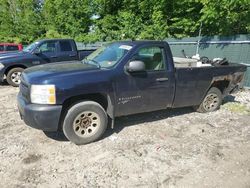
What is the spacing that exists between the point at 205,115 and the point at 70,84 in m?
3.60

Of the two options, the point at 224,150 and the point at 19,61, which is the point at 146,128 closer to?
the point at 224,150

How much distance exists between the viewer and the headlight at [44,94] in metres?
4.12

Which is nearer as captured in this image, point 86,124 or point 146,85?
point 86,124

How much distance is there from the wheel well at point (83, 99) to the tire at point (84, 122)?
0.11m

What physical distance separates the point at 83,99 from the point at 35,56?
19.9ft

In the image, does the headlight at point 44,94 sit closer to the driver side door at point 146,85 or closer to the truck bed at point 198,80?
the driver side door at point 146,85

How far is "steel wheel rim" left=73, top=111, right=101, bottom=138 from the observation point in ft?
14.7

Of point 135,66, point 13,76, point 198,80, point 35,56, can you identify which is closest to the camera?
point 135,66

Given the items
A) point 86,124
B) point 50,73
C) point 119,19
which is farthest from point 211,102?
point 119,19

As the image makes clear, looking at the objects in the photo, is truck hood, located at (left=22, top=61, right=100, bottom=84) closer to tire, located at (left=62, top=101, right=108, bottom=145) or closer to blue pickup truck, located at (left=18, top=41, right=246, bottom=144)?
blue pickup truck, located at (left=18, top=41, right=246, bottom=144)

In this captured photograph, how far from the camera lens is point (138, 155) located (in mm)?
4238

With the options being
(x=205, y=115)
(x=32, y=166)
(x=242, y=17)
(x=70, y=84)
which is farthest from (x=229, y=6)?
(x=32, y=166)

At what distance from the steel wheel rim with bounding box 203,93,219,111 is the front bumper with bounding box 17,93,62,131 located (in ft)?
12.2

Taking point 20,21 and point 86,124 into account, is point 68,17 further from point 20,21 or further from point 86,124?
point 86,124
